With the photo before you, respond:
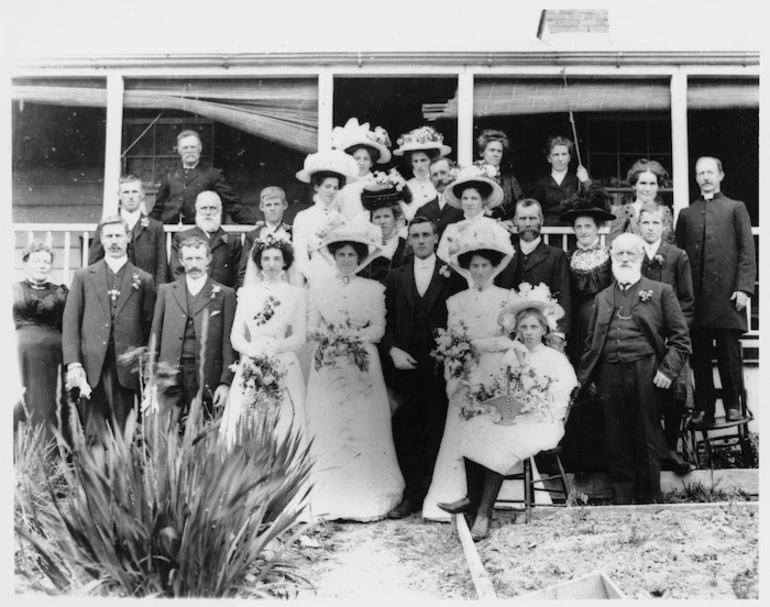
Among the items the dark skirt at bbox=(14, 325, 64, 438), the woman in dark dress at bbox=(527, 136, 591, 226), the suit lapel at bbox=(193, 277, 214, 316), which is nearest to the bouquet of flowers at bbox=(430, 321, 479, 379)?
the woman in dark dress at bbox=(527, 136, 591, 226)

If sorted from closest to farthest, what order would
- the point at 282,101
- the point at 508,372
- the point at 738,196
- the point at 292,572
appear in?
1. the point at 292,572
2. the point at 508,372
3. the point at 738,196
4. the point at 282,101

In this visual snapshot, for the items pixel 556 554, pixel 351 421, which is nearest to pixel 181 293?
pixel 351 421

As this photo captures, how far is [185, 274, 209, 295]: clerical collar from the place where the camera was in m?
5.67

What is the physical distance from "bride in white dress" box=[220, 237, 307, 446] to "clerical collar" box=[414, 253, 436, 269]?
28.2 inches

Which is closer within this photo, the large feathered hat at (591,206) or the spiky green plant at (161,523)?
the spiky green plant at (161,523)

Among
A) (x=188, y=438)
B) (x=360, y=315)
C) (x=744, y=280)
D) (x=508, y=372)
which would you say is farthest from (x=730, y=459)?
(x=188, y=438)

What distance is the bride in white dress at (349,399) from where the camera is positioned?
5.36m

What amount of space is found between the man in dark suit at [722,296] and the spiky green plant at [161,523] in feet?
9.05

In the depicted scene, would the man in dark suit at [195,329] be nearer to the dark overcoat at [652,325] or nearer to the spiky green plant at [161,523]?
the spiky green plant at [161,523]

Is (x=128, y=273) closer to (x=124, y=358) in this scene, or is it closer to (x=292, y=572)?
(x=124, y=358)

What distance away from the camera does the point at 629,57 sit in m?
5.99

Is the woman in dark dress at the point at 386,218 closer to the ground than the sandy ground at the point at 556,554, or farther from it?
farther from it

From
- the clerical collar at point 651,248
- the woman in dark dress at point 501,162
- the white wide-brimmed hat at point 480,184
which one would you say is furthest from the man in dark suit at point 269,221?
the clerical collar at point 651,248

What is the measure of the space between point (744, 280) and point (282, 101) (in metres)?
3.11
